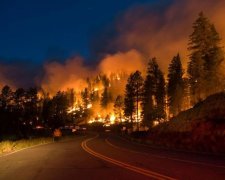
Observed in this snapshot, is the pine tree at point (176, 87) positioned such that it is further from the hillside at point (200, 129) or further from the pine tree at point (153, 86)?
the hillside at point (200, 129)

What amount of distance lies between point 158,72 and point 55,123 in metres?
42.9

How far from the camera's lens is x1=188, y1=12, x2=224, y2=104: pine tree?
66.8m

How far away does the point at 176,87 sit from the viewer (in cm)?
9688

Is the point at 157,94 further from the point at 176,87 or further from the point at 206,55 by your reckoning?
the point at 206,55

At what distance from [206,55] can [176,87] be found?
93.6 ft

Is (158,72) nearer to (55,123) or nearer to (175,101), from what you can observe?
(175,101)

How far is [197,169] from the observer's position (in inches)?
682

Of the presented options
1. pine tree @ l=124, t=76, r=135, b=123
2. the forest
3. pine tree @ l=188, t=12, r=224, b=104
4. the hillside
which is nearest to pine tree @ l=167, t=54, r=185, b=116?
the forest

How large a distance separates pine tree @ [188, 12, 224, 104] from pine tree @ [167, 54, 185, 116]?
25326 millimetres

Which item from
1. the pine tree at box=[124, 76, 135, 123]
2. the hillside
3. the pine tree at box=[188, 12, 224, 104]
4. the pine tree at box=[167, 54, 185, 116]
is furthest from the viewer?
the pine tree at box=[124, 76, 135, 123]

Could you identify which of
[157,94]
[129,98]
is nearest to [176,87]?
[157,94]

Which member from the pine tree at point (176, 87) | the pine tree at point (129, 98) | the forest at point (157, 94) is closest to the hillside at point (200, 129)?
the forest at point (157, 94)

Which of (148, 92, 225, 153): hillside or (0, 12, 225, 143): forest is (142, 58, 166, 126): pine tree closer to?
(0, 12, 225, 143): forest

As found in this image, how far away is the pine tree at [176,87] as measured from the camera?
97.4m
